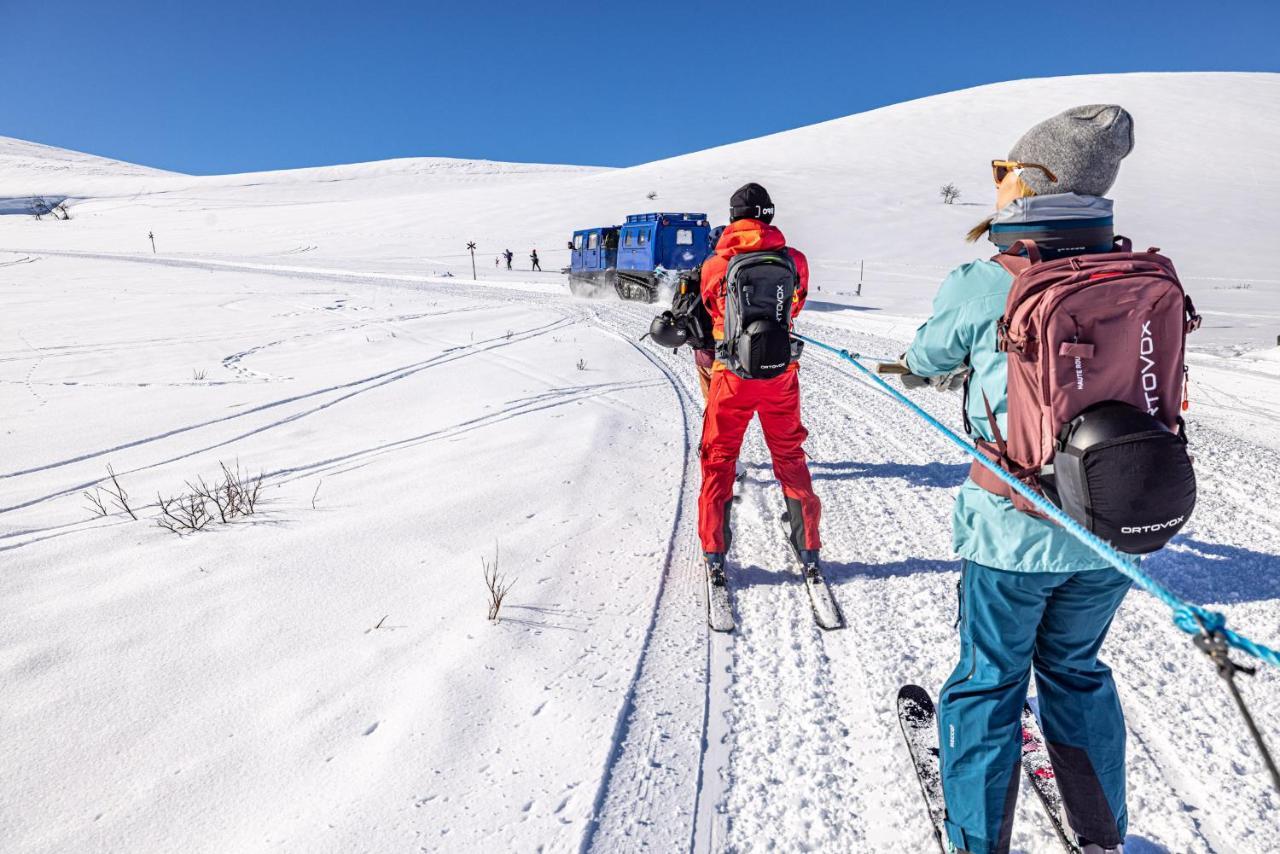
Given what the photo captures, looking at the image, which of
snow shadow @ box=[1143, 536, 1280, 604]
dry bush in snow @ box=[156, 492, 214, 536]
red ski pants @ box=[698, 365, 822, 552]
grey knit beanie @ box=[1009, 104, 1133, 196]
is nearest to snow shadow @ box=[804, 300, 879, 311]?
snow shadow @ box=[1143, 536, 1280, 604]

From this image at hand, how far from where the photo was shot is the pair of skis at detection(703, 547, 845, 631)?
→ 276 centimetres

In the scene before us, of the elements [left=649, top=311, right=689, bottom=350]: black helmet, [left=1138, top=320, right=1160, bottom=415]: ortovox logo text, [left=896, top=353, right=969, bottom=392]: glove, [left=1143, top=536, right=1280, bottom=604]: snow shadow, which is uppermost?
[left=1138, top=320, right=1160, bottom=415]: ortovox logo text

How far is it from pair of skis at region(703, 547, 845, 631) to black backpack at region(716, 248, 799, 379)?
2.99ft

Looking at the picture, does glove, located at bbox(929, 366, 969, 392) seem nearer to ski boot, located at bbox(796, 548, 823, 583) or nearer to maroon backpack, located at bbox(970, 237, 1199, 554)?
maroon backpack, located at bbox(970, 237, 1199, 554)

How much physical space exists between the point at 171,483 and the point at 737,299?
359 centimetres

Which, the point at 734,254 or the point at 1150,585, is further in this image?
the point at 734,254

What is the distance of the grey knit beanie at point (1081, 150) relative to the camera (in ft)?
4.85

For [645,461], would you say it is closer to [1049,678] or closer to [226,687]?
[226,687]

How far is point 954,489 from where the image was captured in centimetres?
415

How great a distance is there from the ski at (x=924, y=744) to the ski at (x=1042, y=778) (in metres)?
0.27

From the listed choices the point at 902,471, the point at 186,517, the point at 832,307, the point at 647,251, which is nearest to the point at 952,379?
the point at 902,471

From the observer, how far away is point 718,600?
9.50 feet

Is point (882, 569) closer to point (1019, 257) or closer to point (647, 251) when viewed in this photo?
point (1019, 257)

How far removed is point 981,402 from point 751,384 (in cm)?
142
